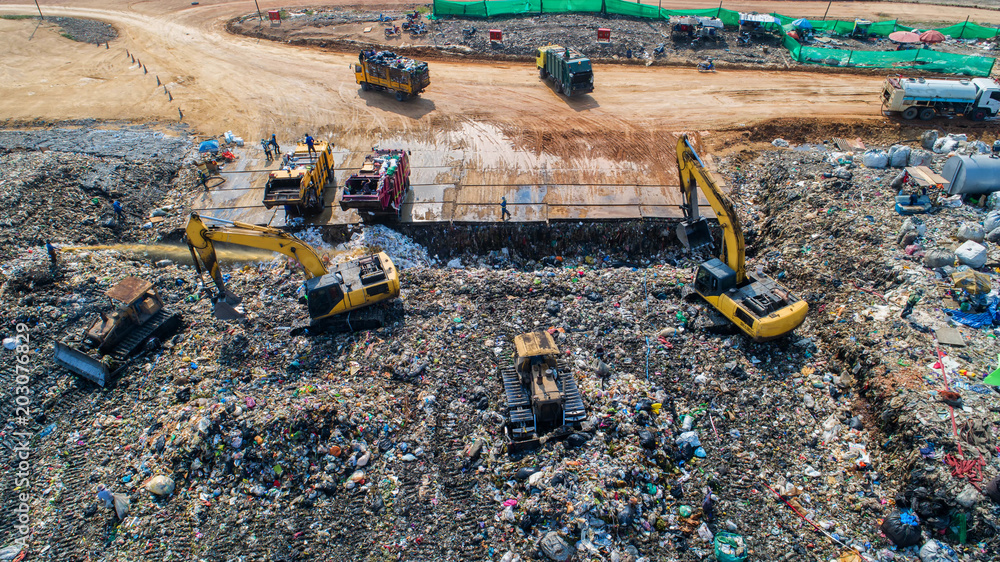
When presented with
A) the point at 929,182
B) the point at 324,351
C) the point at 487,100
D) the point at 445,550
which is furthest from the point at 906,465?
the point at 487,100

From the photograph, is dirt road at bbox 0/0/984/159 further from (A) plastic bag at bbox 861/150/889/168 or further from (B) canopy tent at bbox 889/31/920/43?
(A) plastic bag at bbox 861/150/889/168

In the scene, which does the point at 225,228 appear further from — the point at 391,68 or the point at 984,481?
the point at 984,481

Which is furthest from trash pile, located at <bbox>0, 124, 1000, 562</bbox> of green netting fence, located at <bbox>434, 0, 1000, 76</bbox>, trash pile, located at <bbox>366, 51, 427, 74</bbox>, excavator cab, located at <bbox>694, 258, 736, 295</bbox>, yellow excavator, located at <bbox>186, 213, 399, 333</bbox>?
green netting fence, located at <bbox>434, 0, 1000, 76</bbox>

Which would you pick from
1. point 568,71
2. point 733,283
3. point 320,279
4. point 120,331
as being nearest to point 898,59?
point 568,71

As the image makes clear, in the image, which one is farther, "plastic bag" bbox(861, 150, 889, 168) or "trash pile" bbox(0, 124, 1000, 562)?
"plastic bag" bbox(861, 150, 889, 168)

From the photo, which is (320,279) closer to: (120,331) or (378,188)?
(378,188)
